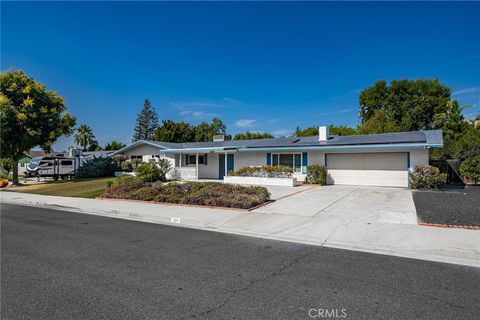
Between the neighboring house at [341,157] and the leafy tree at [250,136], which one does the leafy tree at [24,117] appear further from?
the leafy tree at [250,136]

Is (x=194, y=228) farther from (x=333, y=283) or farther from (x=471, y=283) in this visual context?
(x=471, y=283)

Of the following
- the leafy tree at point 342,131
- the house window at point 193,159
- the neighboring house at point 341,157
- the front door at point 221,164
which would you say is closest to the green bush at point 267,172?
the neighboring house at point 341,157

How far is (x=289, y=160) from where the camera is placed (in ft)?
74.0

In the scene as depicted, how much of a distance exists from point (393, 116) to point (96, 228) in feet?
151

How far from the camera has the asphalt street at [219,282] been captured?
352 centimetres

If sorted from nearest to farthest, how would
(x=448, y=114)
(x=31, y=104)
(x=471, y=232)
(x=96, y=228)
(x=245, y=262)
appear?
(x=245, y=262) → (x=471, y=232) → (x=96, y=228) → (x=31, y=104) → (x=448, y=114)

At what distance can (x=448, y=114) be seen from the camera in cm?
3459

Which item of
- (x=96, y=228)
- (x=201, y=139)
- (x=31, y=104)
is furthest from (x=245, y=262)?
(x=201, y=139)

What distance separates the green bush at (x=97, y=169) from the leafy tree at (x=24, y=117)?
466cm

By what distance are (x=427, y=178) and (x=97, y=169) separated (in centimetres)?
2817

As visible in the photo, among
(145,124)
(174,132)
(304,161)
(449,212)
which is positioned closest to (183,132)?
(174,132)

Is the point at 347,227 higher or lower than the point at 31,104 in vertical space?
lower

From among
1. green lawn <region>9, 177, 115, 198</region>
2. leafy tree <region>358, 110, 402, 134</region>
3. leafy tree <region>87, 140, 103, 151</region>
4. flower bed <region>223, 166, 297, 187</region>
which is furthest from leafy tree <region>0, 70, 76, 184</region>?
leafy tree <region>87, 140, 103, 151</region>

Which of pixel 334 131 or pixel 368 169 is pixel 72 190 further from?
pixel 334 131
